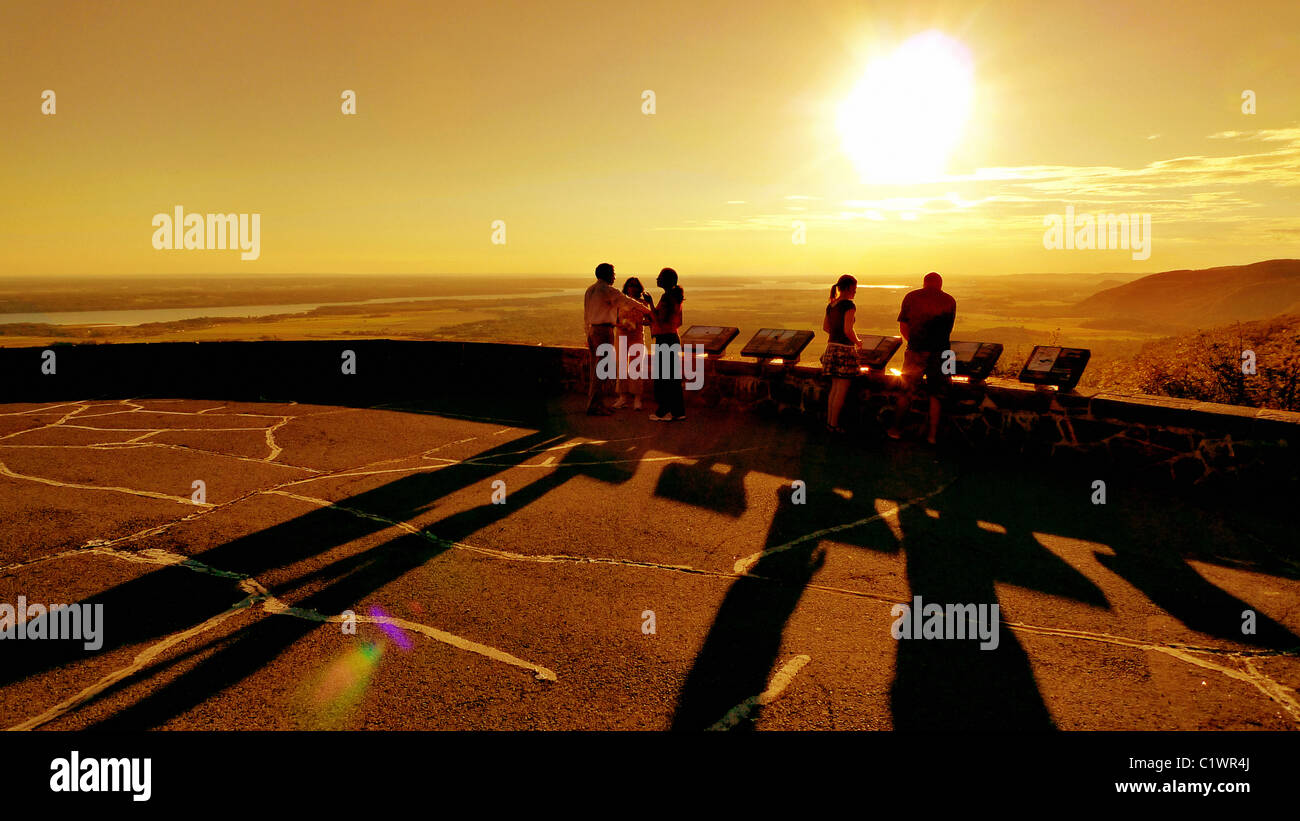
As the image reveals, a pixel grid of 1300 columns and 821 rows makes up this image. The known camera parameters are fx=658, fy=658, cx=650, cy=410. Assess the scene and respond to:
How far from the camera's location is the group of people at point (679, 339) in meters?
7.58

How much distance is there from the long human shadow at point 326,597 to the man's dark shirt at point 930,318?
12.3 ft

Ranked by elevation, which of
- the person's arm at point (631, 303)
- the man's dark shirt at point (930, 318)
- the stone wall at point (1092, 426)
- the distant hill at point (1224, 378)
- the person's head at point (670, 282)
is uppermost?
the person's head at point (670, 282)

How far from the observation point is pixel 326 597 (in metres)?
4.08

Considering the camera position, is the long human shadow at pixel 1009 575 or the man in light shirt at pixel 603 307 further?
the man in light shirt at pixel 603 307

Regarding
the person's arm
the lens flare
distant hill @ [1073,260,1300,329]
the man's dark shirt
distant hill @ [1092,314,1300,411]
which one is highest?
distant hill @ [1073,260,1300,329]

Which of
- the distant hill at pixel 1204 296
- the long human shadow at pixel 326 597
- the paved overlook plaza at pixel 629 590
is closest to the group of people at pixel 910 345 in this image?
the paved overlook plaza at pixel 629 590

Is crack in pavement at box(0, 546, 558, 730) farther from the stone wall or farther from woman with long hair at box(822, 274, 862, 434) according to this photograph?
the stone wall

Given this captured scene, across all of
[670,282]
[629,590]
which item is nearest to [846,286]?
[670,282]

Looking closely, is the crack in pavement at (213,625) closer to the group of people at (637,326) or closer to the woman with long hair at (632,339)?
the group of people at (637,326)

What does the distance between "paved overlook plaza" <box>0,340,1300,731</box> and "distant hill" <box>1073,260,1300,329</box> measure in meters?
144

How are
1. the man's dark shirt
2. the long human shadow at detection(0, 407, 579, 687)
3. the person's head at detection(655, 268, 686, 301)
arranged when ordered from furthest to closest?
the person's head at detection(655, 268, 686, 301)
the man's dark shirt
the long human shadow at detection(0, 407, 579, 687)

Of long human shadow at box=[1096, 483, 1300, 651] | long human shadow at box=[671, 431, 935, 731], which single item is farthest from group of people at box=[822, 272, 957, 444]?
long human shadow at box=[1096, 483, 1300, 651]

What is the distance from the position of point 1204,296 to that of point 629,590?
18915cm

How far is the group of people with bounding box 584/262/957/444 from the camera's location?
299 inches
